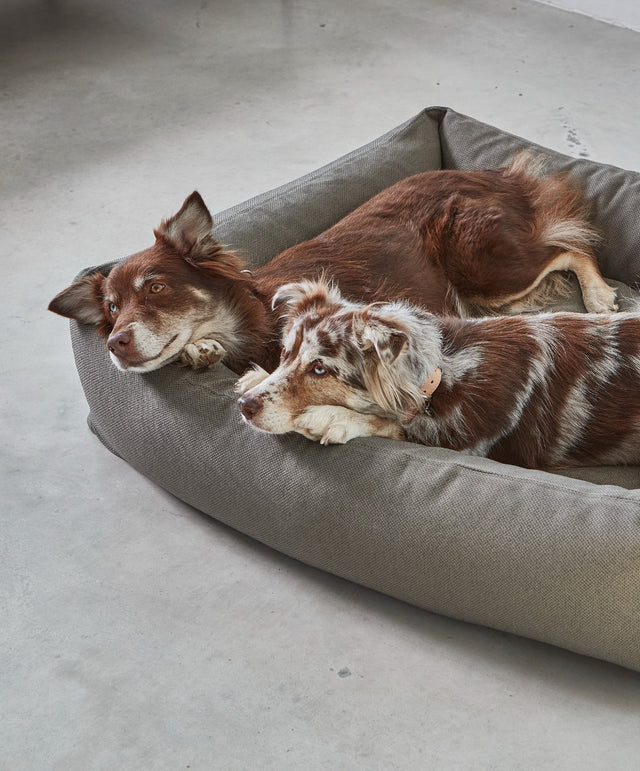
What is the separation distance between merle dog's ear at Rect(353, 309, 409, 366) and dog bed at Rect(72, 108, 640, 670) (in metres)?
0.28

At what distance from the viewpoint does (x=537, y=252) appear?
3.71 metres

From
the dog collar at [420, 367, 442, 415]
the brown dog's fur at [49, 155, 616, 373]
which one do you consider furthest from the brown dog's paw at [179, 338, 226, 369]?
the dog collar at [420, 367, 442, 415]

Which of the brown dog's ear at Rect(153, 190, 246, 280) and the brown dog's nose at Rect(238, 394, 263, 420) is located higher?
the brown dog's ear at Rect(153, 190, 246, 280)

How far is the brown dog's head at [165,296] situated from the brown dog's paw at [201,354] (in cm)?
2

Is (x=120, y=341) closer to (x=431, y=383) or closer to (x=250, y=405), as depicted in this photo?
(x=250, y=405)

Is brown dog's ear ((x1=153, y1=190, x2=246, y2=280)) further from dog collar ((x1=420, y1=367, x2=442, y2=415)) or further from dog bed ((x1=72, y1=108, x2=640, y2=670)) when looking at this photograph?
dog collar ((x1=420, y1=367, x2=442, y2=415))

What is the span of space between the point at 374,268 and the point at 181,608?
136cm

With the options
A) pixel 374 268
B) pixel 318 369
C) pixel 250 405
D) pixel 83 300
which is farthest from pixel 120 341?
pixel 374 268

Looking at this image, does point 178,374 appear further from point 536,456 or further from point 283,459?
point 536,456

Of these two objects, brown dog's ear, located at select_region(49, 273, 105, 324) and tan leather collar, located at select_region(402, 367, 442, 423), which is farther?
brown dog's ear, located at select_region(49, 273, 105, 324)

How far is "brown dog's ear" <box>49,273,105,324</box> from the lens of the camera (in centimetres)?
300

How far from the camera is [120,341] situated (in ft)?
9.05

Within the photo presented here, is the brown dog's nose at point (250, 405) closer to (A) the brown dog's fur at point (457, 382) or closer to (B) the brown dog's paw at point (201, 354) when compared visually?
(A) the brown dog's fur at point (457, 382)

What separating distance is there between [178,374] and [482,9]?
231 inches
